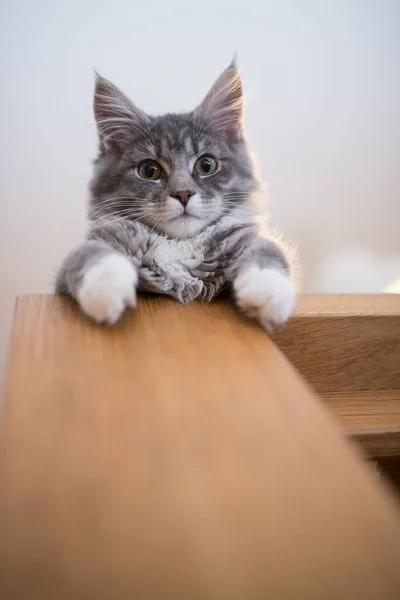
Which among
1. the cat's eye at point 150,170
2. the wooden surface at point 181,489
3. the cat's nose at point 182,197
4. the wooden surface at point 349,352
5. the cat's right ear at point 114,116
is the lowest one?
the wooden surface at point 181,489

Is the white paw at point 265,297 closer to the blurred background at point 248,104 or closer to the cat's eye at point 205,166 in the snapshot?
the cat's eye at point 205,166

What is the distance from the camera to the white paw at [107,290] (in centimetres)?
74

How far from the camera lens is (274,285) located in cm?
86

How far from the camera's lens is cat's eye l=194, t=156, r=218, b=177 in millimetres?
1205

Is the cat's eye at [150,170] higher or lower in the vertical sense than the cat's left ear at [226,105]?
lower

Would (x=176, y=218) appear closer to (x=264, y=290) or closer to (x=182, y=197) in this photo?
(x=182, y=197)

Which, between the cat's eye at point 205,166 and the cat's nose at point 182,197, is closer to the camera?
the cat's nose at point 182,197

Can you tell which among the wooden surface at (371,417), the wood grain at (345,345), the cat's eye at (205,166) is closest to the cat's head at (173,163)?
the cat's eye at (205,166)

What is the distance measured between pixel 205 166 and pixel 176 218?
0.20 metres

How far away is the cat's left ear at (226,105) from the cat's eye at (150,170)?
217 millimetres

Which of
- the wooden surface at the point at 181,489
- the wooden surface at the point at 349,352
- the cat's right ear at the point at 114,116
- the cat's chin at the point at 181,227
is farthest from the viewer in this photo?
the cat's right ear at the point at 114,116

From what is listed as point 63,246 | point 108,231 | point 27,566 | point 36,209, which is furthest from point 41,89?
point 27,566

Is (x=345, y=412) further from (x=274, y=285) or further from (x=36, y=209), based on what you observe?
(x=36, y=209)

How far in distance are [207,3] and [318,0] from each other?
46 centimetres
